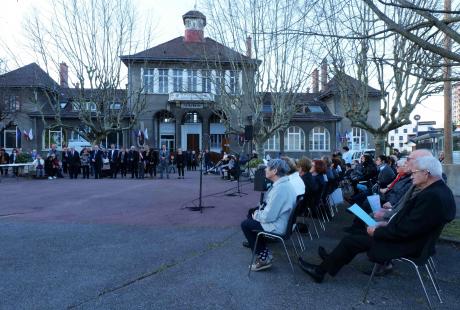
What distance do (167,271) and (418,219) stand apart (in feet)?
10.2

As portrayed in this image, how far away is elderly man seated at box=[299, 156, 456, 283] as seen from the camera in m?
3.82

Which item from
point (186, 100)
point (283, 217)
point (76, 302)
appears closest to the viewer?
point (76, 302)

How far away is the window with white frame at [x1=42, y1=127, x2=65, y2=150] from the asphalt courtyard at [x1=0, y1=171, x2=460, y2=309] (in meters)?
30.0

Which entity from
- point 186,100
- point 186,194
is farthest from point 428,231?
point 186,100

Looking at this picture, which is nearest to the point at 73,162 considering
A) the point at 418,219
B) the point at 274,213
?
the point at 274,213

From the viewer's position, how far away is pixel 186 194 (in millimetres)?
13680

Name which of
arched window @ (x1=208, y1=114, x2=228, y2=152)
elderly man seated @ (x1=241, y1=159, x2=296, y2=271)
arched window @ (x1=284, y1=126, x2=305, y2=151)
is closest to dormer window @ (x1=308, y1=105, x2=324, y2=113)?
arched window @ (x1=284, y1=126, x2=305, y2=151)

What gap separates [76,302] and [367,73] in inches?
570

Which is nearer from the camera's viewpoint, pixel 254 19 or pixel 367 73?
pixel 367 73

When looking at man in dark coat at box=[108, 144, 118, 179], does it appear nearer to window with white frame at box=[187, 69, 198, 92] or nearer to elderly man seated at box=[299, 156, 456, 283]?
window with white frame at box=[187, 69, 198, 92]

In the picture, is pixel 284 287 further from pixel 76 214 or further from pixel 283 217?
pixel 76 214

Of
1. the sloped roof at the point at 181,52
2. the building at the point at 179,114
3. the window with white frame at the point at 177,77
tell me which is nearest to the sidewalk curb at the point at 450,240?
the sloped roof at the point at 181,52

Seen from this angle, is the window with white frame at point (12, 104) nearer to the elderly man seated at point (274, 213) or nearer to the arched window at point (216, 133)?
the arched window at point (216, 133)

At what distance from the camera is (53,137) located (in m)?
37.1
